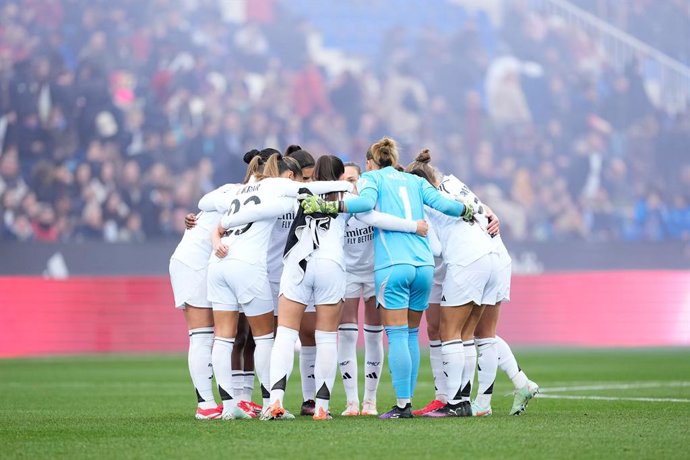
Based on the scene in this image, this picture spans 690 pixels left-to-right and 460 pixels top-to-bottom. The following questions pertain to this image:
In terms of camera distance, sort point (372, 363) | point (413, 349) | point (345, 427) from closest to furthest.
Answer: point (345, 427) < point (413, 349) < point (372, 363)

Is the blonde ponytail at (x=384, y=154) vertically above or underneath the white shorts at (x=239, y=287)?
above

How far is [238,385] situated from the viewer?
926 cm

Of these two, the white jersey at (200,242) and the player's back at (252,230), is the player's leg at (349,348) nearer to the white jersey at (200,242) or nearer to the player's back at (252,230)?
the player's back at (252,230)

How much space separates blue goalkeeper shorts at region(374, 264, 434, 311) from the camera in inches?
336

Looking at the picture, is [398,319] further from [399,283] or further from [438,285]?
[438,285]

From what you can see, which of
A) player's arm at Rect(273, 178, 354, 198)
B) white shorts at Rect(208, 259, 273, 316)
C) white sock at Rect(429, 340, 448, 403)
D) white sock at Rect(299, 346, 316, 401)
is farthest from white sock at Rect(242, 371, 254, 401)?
player's arm at Rect(273, 178, 354, 198)

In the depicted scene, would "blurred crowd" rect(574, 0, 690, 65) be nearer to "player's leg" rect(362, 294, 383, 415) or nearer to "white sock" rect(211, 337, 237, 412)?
"player's leg" rect(362, 294, 383, 415)

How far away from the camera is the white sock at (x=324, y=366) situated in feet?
27.8

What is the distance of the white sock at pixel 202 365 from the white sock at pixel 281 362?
0.63m

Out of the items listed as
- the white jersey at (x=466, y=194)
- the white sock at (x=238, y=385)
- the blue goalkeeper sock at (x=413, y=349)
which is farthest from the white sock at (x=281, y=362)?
the white jersey at (x=466, y=194)

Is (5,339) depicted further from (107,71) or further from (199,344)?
(199,344)

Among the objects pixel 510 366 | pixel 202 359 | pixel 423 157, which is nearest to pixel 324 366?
pixel 202 359

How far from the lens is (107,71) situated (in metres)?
24.3

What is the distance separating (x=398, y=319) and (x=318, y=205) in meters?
1.08
